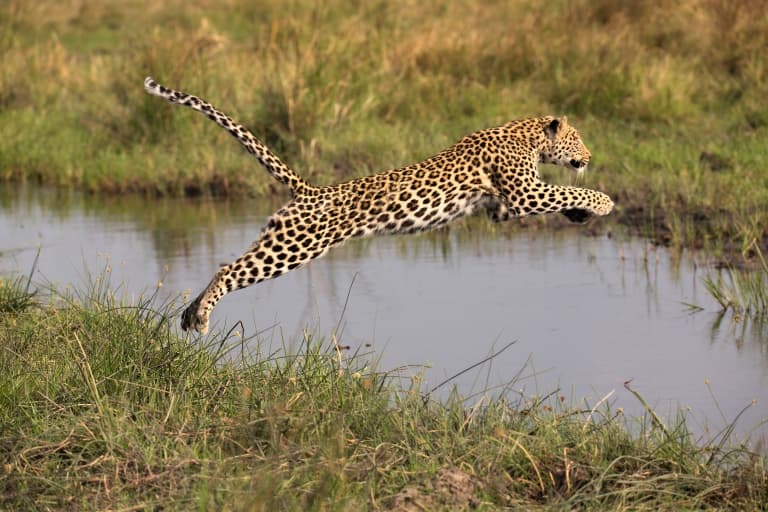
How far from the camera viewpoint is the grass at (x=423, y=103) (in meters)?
14.1

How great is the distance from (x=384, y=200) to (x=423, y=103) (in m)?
8.27

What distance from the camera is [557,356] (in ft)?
28.1

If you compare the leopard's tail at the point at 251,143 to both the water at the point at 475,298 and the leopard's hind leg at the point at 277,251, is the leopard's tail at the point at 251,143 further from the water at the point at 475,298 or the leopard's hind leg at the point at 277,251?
the water at the point at 475,298

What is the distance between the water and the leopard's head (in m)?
0.97

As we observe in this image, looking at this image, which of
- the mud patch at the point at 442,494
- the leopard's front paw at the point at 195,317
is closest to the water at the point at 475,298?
the leopard's front paw at the point at 195,317

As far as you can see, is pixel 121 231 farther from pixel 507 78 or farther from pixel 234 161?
pixel 507 78

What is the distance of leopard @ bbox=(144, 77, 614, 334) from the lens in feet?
28.8

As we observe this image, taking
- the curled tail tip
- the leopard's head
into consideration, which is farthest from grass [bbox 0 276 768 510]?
the leopard's head

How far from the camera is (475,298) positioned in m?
10.2

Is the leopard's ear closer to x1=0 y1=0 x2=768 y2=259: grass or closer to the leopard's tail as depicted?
the leopard's tail

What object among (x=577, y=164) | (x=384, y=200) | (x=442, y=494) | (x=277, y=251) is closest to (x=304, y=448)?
(x=442, y=494)

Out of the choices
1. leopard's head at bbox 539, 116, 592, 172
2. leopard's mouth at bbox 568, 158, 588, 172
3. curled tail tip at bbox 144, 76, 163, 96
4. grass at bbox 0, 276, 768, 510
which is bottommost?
grass at bbox 0, 276, 768, 510

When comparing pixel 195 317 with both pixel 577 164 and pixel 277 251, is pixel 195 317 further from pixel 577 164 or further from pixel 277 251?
pixel 577 164

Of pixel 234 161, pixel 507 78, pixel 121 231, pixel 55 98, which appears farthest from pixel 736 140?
pixel 55 98
